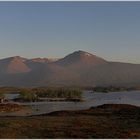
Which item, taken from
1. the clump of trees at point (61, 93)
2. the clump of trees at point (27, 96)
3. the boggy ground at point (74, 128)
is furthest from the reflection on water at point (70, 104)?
the boggy ground at point (74, 128)

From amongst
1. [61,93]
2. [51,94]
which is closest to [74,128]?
[61,93]

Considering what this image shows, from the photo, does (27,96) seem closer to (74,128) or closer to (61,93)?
(61,93)

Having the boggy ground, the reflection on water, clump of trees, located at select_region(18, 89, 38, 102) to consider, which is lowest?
the boggy ground

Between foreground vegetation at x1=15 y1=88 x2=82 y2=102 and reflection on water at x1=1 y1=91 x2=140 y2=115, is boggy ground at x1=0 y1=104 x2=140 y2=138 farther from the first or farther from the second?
foreground vegetation at x1=15 y1=88 x2=82 y2=102

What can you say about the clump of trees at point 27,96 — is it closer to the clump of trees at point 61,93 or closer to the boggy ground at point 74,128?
the clump of trees at point 61,93

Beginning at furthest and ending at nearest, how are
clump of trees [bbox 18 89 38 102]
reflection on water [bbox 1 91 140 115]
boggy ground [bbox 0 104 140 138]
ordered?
clump of trees [bbox 18 89 38 102], reflection on water [bbox 1 91 140 115], boggy ground [bbox 0 104 140 138]

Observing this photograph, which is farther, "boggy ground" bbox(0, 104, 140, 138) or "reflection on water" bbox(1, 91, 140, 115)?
"reflection on water" bbox(1, 91, 140, 115)

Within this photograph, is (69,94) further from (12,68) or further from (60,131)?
(60,131)

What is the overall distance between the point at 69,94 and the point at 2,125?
18640 mm

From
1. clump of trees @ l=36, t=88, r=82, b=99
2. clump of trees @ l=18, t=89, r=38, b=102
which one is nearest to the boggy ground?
clump of trees @ l=18, t=89, r=38, b=102

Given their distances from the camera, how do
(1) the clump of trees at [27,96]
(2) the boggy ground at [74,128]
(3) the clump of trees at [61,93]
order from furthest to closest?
(3) the clump of trees at [61,93] < (1) the clump of trees at [27,96] < (2) the boggy ground at [74,128]

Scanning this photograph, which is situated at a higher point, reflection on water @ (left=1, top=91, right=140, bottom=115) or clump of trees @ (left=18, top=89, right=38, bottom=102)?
clump of trees @ (left=18, top=89, right=38, bottom=102)

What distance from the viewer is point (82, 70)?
27.6 m

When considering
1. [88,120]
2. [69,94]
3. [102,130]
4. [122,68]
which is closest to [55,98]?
[69,94]
